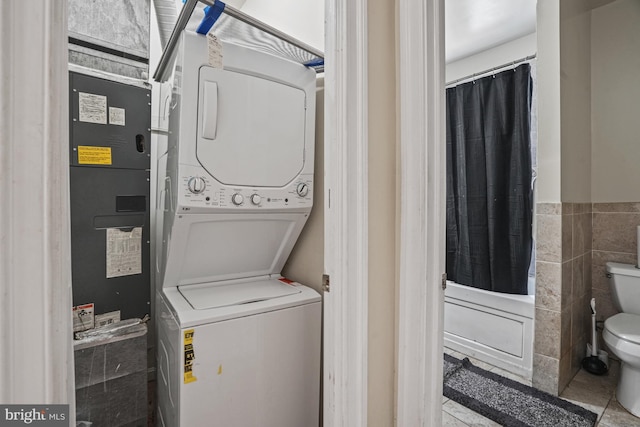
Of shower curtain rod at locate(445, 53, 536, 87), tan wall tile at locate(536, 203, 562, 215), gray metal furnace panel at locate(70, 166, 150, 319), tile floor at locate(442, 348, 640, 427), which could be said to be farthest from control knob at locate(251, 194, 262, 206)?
shower curtain rod at locate(445, 53, 536, 87)

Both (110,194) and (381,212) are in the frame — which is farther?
(110,194)

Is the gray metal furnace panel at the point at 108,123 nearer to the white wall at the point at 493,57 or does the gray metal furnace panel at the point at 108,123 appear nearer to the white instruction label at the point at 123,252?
the white instruction label at the point at 123,252

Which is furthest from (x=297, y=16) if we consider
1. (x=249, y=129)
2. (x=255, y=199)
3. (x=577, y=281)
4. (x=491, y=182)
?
(x=577, y=281)

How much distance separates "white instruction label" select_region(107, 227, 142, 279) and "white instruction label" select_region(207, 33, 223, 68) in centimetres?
84

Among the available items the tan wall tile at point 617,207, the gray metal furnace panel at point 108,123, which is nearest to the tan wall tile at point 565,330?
the tan wall tile at point 617,207

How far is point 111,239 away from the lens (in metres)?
1.40

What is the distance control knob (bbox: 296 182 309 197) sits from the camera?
4.99 ft

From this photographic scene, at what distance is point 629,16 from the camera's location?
2.30m

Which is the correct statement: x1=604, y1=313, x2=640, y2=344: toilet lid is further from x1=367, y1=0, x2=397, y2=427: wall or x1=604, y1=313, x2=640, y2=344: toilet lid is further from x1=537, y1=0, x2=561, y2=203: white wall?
x1=367, y1=0, x2=397, y2=427: wall

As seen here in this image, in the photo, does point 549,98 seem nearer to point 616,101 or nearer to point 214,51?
point 616,101

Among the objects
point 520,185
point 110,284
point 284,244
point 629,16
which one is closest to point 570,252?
point 520,185

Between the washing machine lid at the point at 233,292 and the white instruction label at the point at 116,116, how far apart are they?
80cm

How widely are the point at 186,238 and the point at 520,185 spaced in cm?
245

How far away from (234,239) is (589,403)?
2402mm
